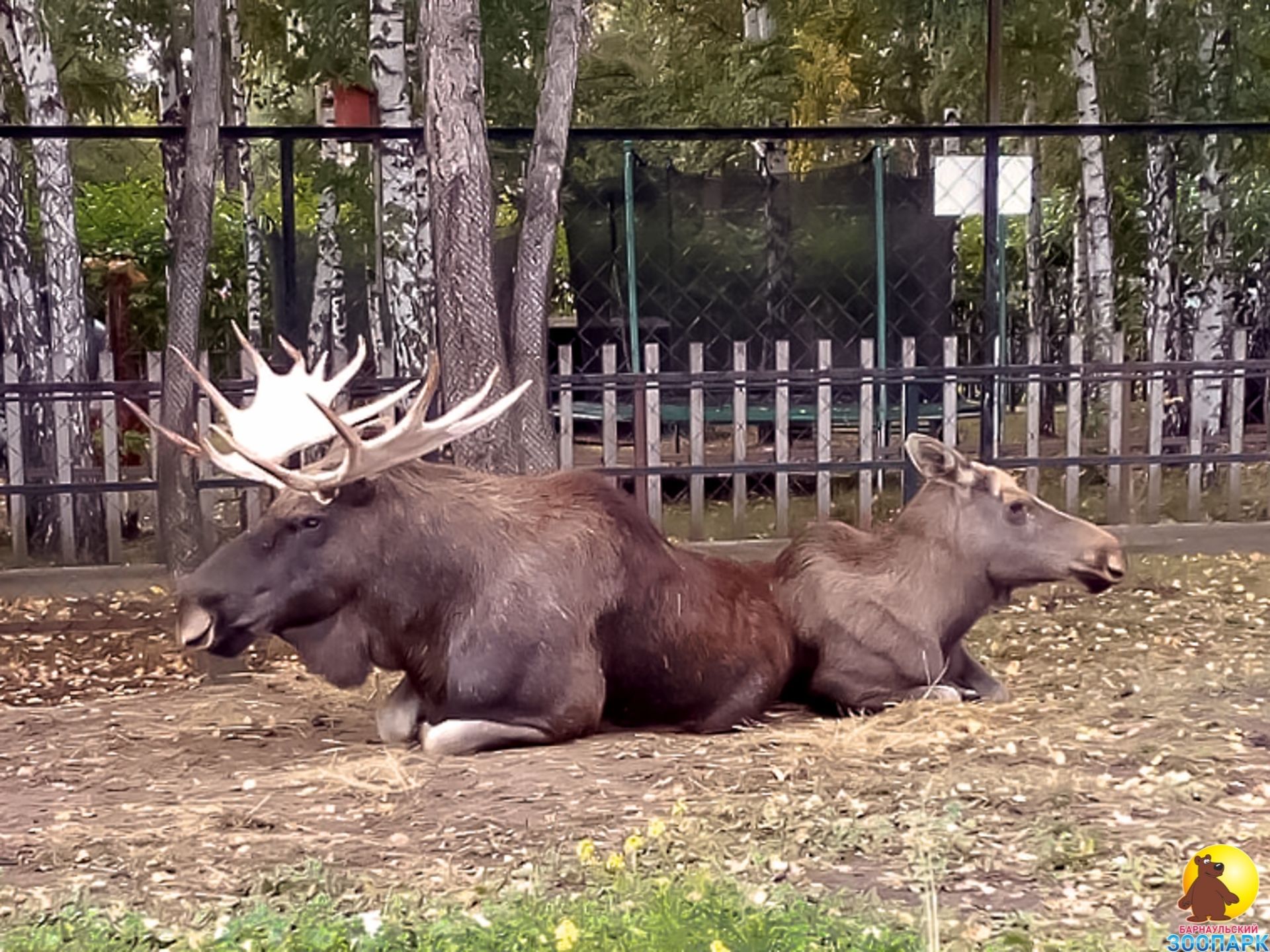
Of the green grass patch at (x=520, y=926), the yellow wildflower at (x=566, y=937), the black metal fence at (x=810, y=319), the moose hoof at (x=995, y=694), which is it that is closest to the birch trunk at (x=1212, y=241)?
the black metal fence at (x=810, y=319)

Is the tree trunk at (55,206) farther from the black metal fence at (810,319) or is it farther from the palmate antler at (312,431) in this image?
the palmate antler at (312,431)

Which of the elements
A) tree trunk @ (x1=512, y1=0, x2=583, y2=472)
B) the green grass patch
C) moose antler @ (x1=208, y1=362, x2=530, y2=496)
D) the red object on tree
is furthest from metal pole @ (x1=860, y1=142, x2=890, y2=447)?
the green grass patch

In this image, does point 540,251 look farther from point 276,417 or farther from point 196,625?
point 196,625

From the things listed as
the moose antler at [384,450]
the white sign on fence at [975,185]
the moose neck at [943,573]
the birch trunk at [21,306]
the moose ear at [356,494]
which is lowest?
the moose neck at [943,573]

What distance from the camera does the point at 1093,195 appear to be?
43.9 ft

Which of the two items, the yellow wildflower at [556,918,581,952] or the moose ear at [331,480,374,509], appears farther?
the moose ear at [331,480,374,509]

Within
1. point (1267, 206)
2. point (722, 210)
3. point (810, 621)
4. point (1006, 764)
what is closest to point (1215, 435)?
point (1267, 206)

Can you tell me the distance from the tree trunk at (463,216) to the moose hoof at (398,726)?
157 centimetres

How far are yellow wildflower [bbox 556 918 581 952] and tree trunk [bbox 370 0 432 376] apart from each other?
8155mm

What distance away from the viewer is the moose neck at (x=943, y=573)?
6.32 meters

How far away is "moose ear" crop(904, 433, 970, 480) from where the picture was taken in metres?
6.36

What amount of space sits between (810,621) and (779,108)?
1167 centimetres

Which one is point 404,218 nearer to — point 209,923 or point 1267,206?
point 1267,206

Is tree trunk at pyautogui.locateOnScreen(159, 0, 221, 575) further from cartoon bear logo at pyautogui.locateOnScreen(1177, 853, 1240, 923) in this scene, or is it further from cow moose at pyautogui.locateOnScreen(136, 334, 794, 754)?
cartoon bear logo at pyautogui.locateOnScreen(1177, 853, 1240, 923)
